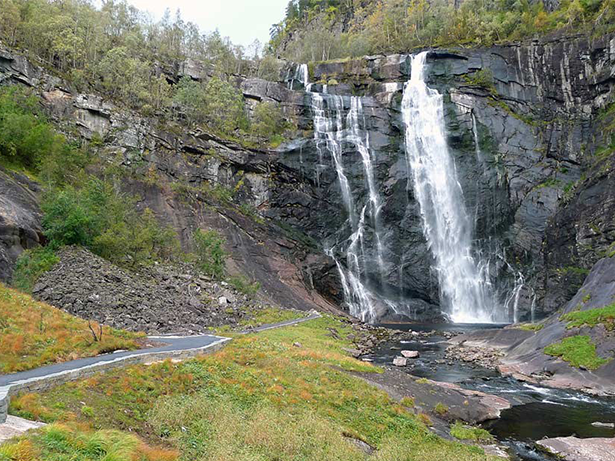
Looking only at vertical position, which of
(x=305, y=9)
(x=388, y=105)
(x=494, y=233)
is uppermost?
(x=305, y=9)

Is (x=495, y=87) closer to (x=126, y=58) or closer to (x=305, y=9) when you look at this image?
(x=126, y=58)

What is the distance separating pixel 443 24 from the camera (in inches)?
3157

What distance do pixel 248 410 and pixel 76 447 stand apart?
20.2 feet

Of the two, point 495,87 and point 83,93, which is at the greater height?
point 495,87

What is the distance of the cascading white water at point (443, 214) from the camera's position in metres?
57.4

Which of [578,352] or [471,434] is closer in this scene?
[471,434]

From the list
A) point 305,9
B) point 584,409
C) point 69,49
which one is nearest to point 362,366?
point 584,409

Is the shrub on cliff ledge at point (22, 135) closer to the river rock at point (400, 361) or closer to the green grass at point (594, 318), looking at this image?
the river rock at point (400, 361)

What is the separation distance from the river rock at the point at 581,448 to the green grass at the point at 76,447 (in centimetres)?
1291

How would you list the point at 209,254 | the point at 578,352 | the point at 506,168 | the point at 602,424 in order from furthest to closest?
1. the point at 506,168
2. the point at 209,254
3. the point at 578,352
4. the point at 602,424

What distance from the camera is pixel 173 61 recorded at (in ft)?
232

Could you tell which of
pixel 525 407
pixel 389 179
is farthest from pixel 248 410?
pixel 389 179

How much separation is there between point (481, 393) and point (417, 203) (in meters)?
41.7

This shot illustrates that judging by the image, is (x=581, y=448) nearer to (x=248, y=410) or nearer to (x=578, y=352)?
(x=248, y=410)
